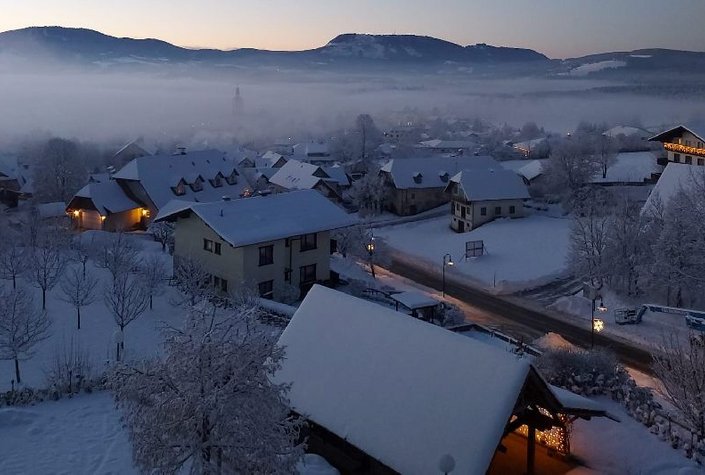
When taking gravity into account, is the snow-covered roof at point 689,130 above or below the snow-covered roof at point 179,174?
→ above

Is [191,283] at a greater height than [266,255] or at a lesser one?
lesser

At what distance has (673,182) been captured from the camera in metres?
49.0

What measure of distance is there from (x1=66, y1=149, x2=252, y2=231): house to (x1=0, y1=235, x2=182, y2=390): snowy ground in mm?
27710

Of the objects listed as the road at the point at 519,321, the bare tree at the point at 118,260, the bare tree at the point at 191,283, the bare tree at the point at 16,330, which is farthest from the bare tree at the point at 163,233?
the bare tree at the point at 16,330

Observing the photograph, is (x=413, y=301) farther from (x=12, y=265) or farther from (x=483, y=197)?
(x=483, y=197)

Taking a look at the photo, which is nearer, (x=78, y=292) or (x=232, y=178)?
(x=78, y=292)

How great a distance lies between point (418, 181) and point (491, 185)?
1294 centimetres

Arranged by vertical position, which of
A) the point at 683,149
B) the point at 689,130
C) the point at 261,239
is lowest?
the point at 261,239

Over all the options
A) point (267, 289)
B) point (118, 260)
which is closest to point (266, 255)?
point (267, 289)

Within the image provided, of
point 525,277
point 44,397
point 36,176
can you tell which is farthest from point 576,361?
point 36,176

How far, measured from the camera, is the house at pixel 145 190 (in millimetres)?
63156

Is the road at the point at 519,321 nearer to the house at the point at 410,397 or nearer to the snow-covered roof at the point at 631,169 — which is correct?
the house at the point at 410,397

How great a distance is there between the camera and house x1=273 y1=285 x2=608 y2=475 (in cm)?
1383

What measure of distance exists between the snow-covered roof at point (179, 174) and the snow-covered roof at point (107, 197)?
1556 mm
